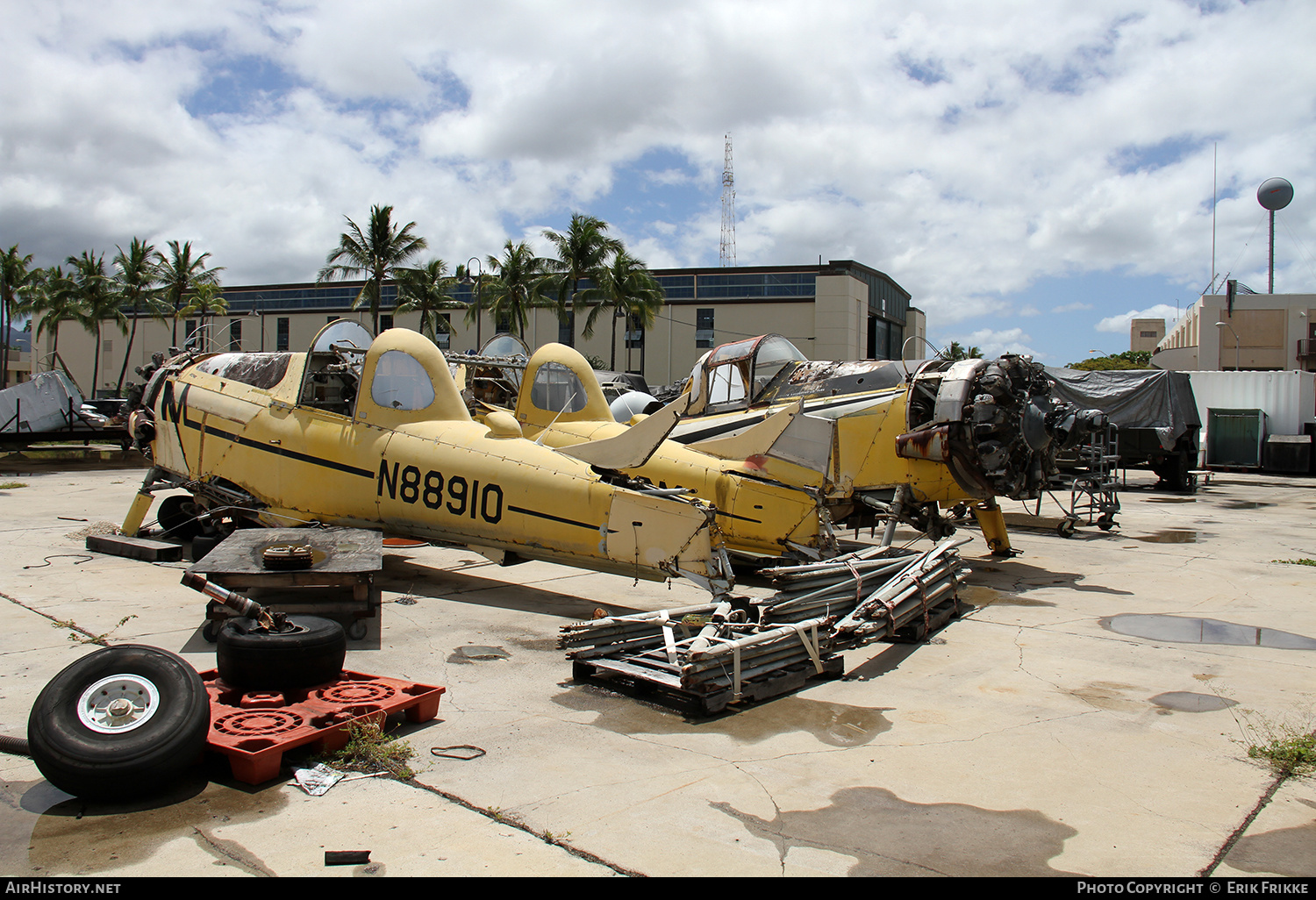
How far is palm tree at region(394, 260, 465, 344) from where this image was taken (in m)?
48.7

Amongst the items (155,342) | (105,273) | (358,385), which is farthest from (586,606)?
(155,342)

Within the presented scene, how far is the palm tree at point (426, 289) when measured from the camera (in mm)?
48719

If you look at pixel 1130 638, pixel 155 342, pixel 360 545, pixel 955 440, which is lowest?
pixel 1130 638

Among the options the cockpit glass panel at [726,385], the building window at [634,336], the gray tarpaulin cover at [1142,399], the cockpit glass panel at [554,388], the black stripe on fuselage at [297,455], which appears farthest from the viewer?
the building window at [634,336]

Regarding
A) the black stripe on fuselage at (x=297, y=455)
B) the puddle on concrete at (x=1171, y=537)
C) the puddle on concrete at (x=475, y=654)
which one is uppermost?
the black stripe on fuselage at (x=297, y=455)

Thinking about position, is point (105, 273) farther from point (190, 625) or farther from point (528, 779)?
point (528, 779)

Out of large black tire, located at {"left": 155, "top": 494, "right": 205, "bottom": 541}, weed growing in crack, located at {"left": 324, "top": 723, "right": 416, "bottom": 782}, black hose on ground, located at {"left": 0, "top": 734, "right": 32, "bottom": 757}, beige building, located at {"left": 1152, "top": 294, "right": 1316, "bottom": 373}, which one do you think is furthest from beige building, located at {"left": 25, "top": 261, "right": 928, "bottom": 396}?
black hose on ground, located at {"left": 0, "top": 734, "right": 32, "bottom": 757}

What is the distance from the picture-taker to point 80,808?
3.90m

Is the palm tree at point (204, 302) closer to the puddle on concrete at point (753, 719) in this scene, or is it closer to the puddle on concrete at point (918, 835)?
the puddle on concrete at point (753, 719)

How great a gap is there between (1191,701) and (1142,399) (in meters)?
24.0

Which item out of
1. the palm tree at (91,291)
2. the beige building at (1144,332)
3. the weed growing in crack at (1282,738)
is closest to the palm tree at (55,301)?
the palm tree at (91,291)

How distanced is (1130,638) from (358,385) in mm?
8527

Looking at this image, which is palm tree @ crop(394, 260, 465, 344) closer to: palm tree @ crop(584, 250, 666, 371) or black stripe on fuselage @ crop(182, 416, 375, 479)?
palm tree @ crop(584, 250, 666, 371)

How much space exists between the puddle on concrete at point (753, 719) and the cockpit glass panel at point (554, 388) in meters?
5.98
